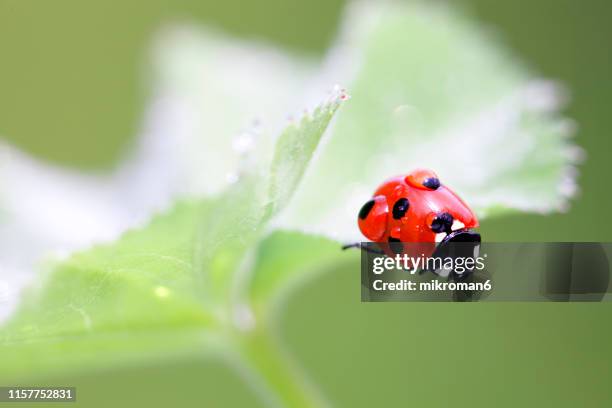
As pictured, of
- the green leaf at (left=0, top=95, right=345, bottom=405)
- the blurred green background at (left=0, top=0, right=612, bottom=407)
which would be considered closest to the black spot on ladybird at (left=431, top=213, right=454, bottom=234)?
the green leaf at (left=0, top=95, right=345, bottom=405)

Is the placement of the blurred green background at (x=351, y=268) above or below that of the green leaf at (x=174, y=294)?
above

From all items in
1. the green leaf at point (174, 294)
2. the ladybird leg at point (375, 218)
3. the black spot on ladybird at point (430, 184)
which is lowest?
the green leaf at point (174, 294)

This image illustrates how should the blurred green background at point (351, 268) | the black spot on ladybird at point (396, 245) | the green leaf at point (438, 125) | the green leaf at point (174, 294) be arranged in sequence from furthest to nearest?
the blurred green background at point (351, 268) < the green leaf at point (438, 125) < the black spot on ladybird at point (396, 245) < the green leaf at point (174, 294)

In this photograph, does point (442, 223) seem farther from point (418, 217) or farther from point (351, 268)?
point (351, 268)

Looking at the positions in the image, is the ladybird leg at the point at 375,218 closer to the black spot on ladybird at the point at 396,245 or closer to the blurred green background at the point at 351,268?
the black spot on ladybird at the point at 396,245

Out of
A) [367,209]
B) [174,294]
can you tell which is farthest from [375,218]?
[174,294]

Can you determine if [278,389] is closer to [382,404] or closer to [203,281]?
[203,281]

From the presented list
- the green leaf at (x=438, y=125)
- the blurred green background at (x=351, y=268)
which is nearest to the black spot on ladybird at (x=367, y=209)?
the green leaf at (x=438, y=125)

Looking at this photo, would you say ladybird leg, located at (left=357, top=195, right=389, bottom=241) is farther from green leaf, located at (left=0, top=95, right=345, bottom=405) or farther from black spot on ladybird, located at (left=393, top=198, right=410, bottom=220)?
green leaf, located at (left=0, top=95, right=345, bottom=405)
